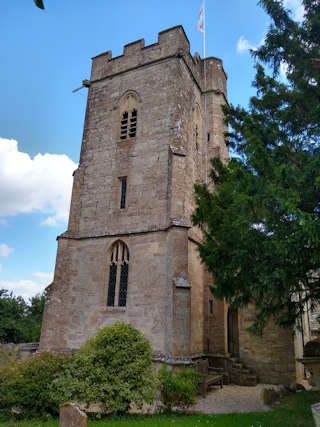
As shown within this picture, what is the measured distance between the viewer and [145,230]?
13.6 metres

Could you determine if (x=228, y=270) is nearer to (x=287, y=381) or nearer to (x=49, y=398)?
(x=49, y=398)

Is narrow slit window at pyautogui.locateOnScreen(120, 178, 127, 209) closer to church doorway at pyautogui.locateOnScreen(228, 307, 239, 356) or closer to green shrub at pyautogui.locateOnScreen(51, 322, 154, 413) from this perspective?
green shrub at pyautogui.locateOnScreen(51, 322, 154, 413)

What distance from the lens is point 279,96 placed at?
27.2ft

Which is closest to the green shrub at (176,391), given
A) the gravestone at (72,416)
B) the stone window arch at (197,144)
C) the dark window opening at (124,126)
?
the gravestone at (72,416)

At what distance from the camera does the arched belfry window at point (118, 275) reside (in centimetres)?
1356

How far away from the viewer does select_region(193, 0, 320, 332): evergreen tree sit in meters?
6.16

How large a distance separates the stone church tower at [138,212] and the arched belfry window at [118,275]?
44 millimetres

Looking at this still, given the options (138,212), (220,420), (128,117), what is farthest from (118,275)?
(128,117)

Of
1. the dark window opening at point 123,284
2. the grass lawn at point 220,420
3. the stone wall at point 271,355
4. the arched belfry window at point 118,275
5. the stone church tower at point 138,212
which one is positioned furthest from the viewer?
the arched belfry window at point 118,275

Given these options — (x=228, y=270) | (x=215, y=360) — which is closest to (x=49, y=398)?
(x=228, y=270)

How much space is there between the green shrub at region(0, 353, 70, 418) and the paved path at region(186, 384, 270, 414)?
12.2 ft

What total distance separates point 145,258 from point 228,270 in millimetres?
5984

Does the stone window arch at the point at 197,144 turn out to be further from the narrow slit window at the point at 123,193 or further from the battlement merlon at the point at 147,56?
the narrow slit window at the point at 123,193

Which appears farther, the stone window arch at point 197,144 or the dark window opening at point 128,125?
the stone window arch at point 197,144
